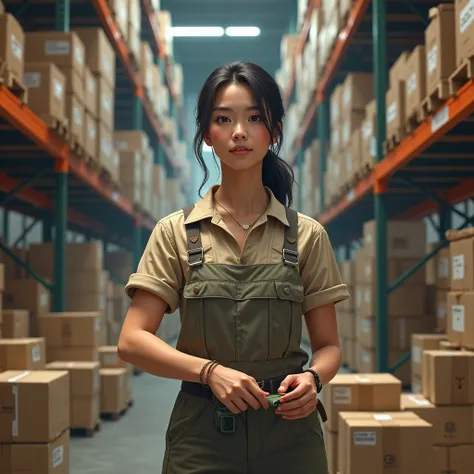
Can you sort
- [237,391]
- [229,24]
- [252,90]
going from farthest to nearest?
1. [229,24]
2. [252,90]
3. [237,391]

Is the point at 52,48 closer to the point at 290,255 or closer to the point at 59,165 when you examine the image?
the point at 59,165

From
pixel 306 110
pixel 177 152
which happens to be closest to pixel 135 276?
pixel 306 110

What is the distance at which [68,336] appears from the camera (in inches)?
241

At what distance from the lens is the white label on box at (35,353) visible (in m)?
4.55

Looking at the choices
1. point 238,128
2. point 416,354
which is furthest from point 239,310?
point 416,354

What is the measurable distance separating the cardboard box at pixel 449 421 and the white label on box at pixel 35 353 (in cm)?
237

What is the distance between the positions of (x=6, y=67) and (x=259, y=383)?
145 inches

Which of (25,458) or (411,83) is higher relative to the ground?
(411,83)

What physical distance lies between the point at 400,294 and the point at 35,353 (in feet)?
13.3

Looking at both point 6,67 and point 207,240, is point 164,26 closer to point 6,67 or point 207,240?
point 6,67

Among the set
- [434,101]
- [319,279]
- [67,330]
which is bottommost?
[67,330]

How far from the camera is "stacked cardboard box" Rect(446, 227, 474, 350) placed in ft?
14.6

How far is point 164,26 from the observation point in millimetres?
14203

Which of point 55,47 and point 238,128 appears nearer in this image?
point 238,128
